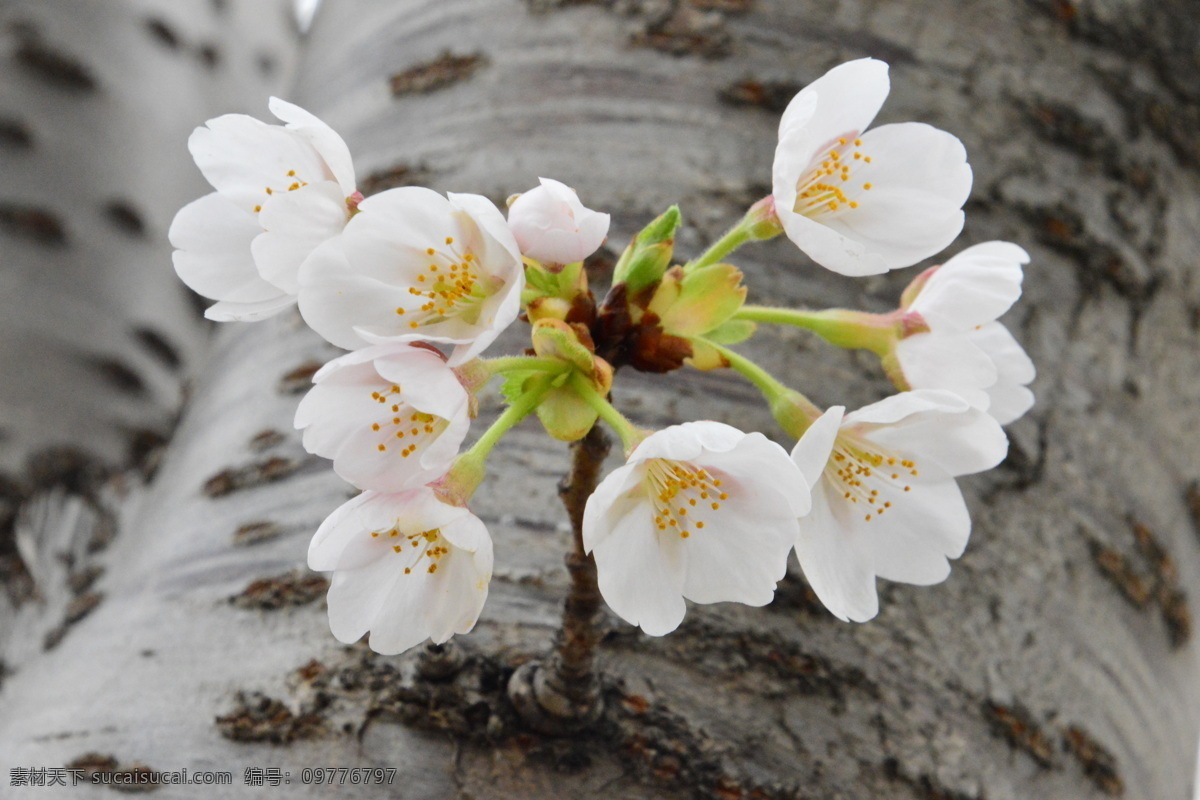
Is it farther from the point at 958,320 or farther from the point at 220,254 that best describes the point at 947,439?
the point at 220,254

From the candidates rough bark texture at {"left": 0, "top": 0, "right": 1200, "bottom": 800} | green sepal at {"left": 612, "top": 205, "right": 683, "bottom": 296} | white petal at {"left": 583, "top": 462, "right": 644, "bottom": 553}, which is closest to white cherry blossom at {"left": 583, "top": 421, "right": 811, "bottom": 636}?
white petal at {"left": 583, "top": 462, "right": 644, "bottom": 553}

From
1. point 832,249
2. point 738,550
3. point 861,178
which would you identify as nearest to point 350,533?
point 738,550

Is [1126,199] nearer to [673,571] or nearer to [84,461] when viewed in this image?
[673,571]

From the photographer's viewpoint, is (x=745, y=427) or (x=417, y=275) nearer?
(x=417, y=275)

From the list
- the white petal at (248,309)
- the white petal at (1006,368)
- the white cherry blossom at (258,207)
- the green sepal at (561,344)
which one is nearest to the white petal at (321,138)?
the white cherry blossom at (258,207)

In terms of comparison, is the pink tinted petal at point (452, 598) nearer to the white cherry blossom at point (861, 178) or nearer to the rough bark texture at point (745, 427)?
the rough bark texture at point (745, 427)

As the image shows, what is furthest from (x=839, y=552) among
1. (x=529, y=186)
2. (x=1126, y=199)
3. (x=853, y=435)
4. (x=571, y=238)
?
(x=1126, y=199)
